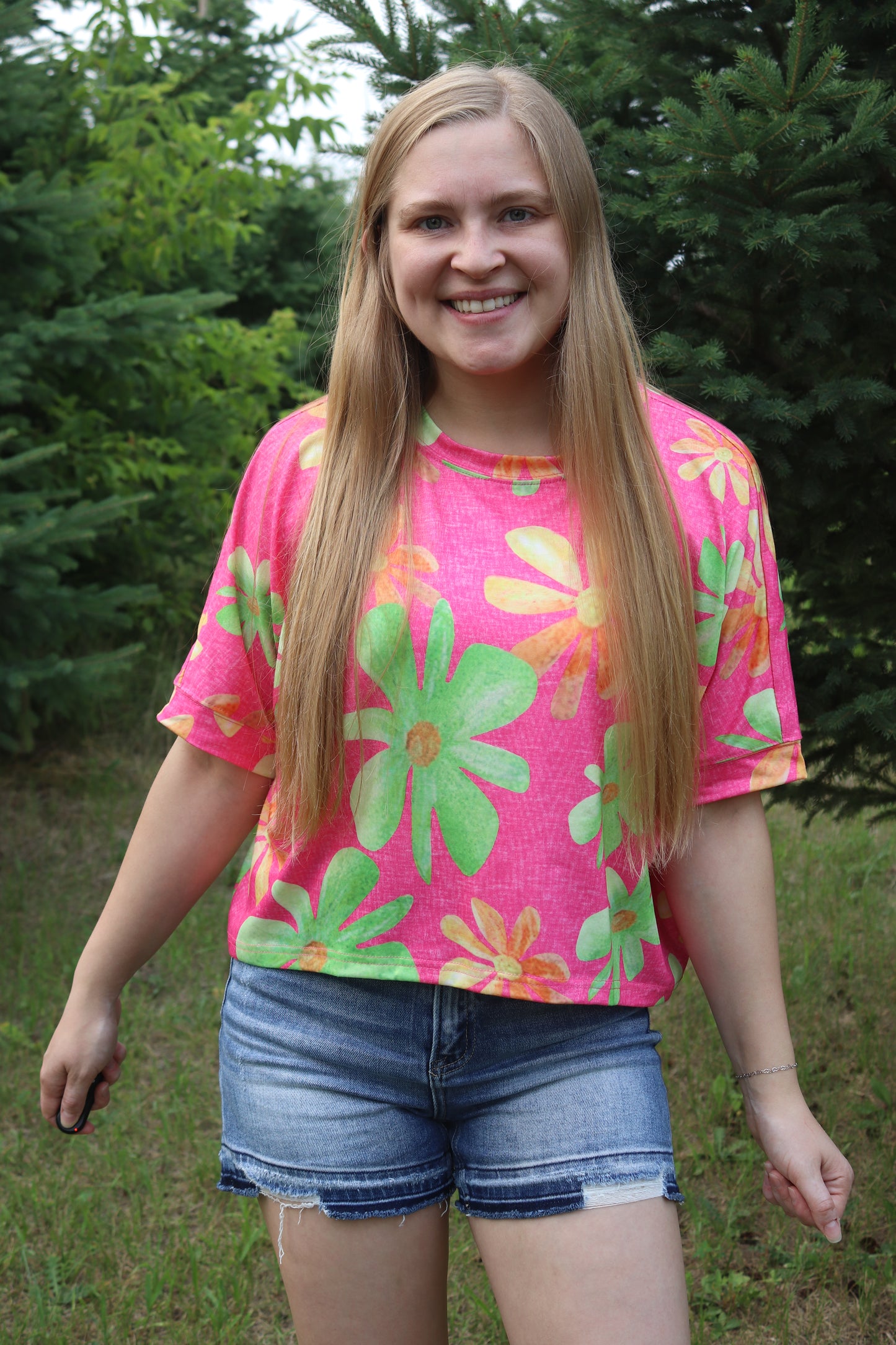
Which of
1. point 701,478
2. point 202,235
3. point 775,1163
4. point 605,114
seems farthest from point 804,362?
point 202,235

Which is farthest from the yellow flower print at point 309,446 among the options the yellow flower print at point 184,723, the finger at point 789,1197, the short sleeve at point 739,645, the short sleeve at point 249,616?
the finger at point 789,1197

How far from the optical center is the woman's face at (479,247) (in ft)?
4.81

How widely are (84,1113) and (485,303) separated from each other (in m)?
1.21

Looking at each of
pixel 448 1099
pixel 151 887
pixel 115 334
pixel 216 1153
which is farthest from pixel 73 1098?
pixel 115 334

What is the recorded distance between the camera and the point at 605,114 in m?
2.40

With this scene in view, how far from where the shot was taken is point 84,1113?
1.68 m

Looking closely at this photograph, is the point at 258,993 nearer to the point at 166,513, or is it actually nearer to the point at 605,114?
the point at 605,114

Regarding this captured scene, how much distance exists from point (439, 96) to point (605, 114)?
105 centimetres

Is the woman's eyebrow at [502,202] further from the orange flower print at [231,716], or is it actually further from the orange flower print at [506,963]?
the orange flower print at [506,963]

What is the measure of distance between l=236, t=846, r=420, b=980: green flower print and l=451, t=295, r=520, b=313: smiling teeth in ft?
2.25

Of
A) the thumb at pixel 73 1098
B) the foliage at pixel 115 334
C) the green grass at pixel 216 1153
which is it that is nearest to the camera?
the thumb at pixel 73 1098

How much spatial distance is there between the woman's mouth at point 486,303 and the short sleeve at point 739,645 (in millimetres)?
326

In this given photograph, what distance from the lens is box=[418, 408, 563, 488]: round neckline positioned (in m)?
1.51

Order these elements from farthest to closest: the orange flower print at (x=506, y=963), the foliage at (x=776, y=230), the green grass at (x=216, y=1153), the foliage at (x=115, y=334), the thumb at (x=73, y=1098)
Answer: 1. the foliage at (x=115, y=334)
2. the green grass at (x=216, y=1153)
3. the foliage at (x=776, y=230)
4. the thumb at (x=73, y=1098)
5. the orange flower print at (x=506, y=963)
